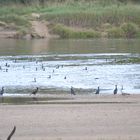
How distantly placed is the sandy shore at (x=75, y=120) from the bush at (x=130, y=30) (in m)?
74.0

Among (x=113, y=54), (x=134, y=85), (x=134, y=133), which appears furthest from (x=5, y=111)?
(x=113, y=54)

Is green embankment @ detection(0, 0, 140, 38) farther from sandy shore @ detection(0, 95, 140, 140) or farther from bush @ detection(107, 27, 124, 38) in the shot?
sandy shore @ detection(0, 95, 140, 140)

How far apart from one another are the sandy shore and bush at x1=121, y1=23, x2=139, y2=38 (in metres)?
74.0

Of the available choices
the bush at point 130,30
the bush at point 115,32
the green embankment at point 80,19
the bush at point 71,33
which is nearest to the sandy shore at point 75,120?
the green embankment at point 80,19

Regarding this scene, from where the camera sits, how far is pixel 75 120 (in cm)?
2016

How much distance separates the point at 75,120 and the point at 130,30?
3155 inches

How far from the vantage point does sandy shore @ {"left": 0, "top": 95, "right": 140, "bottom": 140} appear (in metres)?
17.7

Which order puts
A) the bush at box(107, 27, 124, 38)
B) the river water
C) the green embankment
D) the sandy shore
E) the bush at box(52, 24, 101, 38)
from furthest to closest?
1. the bush at box(107, 27, 124, 38)
2. the green embankment
3. the bush at box(52, 24, 101, 38)
4. the river water
5. the sandy shore

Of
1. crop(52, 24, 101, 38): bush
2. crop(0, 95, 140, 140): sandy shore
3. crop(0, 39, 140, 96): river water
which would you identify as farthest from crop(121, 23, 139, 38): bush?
crop(0, 95, 140, 140): sandy shore

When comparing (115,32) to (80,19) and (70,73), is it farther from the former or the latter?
(70,73)

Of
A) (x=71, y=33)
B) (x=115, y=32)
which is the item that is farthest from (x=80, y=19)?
(x=115, y=32)

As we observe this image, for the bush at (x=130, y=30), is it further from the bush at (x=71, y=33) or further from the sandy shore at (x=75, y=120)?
the sandy shore at (x=75, y=120)

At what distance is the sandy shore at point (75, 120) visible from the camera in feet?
58.1

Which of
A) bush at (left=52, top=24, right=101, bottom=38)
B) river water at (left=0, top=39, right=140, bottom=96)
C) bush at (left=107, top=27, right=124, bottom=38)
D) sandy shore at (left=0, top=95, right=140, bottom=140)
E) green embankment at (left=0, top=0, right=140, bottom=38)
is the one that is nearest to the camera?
sandy shore at (left=0, top=95, right=140, bottom=140)
